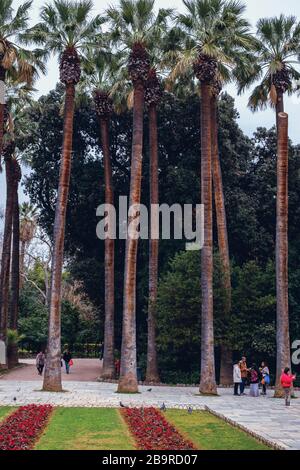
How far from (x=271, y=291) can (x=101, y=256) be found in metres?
11.4

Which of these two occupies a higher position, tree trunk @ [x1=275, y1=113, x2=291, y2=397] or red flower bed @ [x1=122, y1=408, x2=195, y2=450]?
tree trunk @ [x1=275, y1=113, x2=291, y2=397]

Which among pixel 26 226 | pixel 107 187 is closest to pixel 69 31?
pixel 107 187

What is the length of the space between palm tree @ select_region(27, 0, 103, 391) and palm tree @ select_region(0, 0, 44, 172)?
2.08ft

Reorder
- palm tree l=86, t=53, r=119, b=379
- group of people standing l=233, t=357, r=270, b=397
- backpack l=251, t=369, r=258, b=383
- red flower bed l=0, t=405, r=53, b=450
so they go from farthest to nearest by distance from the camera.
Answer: palm tree l=86, t=53, r=119, b=379
group of people standing l=233, t=357, r=270, b=397
backpack l=251, t=369, r=258, b=383
red flower bed l=0, t=405, r=53, b=450

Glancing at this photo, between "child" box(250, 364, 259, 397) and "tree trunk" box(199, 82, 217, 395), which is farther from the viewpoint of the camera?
"tree trunk" box(199, 82, 217, 395)

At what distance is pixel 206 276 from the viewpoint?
27.9 meters

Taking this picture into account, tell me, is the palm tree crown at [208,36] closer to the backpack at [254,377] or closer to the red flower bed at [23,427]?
the backpack at [254,377]

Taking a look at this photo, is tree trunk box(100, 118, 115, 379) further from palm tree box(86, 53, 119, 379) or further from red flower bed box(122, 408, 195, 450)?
red flower bed box(122, 408, 195, 450)

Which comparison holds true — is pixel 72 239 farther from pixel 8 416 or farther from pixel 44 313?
pixel 8 416

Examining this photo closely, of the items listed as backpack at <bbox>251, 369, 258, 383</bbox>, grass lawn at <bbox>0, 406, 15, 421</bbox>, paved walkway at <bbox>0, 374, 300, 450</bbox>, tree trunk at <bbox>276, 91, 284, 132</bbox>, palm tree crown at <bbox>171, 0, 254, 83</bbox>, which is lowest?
paved walkway at <bbox>0, 374, 300, 450</bbox>

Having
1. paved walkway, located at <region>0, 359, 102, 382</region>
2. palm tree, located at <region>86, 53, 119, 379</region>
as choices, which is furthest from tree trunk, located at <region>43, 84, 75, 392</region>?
paved walkway, located at <region>0, 359, 102, 382</region>

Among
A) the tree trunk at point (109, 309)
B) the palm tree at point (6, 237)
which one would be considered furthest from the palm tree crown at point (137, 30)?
the palm tree at point (6, 237)

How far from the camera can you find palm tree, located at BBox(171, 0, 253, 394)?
27.7 m

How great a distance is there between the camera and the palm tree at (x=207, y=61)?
27.7 metres
